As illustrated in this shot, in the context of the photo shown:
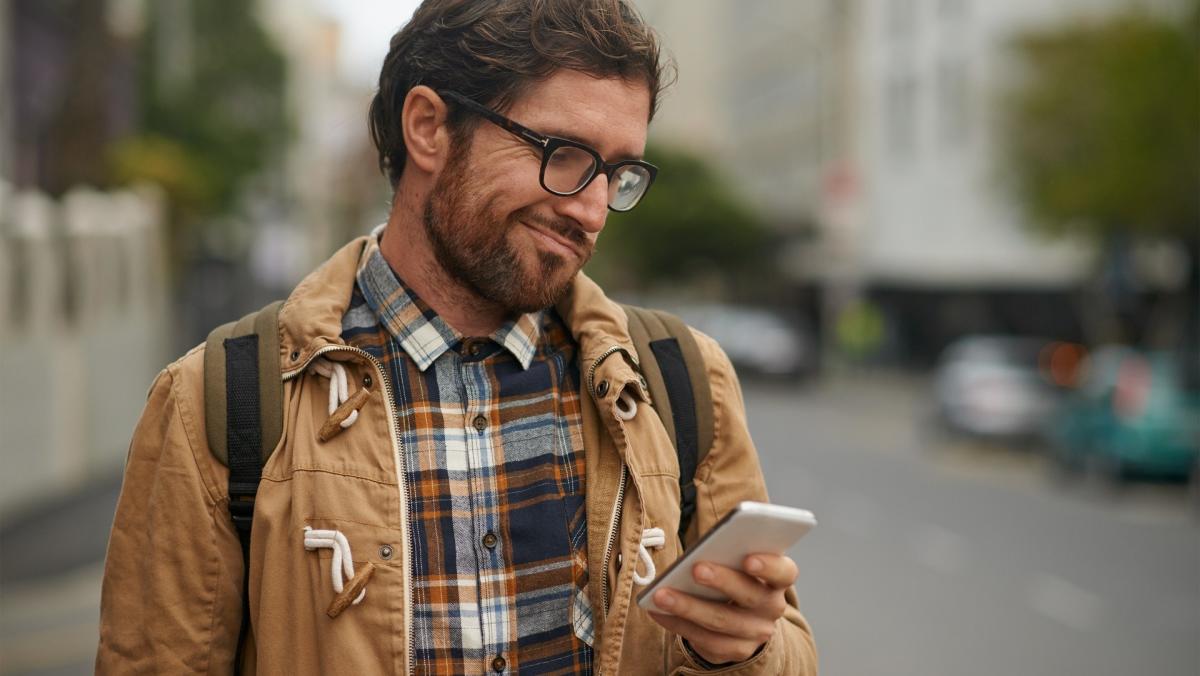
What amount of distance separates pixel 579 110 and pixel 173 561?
865 millimetres

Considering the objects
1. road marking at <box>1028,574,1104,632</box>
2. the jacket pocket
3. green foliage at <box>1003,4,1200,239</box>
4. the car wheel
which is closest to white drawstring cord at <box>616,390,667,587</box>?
the jacket pocket

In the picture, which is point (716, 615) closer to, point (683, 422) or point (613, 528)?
point (613, 528)

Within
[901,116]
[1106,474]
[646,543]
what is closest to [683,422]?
[646,543]

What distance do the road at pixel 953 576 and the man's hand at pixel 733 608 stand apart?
5839 mm

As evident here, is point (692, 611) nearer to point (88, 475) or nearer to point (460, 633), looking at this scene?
point (460, 633)

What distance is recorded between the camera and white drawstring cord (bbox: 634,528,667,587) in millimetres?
2145

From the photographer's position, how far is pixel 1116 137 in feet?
67.1

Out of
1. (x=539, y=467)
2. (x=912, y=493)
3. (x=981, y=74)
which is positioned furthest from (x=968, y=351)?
(x=539, y=467)

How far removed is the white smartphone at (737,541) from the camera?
1.82m

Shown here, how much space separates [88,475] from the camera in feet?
49.5

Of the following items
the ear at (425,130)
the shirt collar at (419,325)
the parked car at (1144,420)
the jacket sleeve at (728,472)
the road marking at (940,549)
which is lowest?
the road marking at (940,549)

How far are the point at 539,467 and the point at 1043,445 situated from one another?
62.6 feet

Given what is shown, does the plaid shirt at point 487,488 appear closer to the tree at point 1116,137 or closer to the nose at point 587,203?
the nose at point 587,203

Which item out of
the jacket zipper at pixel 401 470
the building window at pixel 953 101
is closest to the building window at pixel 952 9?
the building window at pixel 953 101
